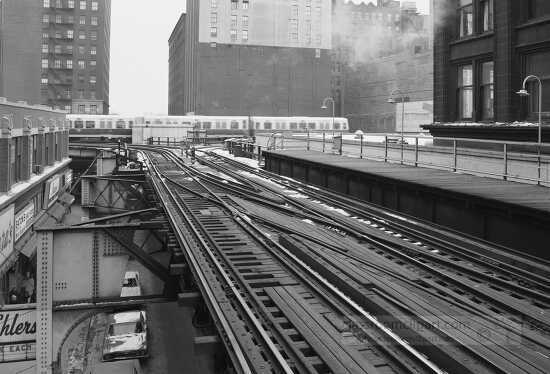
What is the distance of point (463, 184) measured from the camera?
51.4 ft

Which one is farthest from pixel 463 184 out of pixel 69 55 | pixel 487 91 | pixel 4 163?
pixel 69 55

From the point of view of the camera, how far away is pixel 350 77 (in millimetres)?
120000

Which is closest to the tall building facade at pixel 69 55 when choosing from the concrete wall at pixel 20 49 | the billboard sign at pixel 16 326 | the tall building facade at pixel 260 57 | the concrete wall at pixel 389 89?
the concrete wall at pixel 20 49

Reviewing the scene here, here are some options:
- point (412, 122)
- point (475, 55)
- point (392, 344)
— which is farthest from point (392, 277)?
point (412, 122)

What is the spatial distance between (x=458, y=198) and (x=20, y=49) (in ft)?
352

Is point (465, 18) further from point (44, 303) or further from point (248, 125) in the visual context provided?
point (248, 125)

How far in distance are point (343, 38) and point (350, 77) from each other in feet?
28.4

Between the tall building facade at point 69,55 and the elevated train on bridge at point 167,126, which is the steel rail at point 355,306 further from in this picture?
the tall building facade at point 69,55

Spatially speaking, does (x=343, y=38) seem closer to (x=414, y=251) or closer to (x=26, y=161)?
(x=26, y=161)

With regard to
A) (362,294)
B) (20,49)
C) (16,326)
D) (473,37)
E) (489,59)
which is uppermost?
(20,49)

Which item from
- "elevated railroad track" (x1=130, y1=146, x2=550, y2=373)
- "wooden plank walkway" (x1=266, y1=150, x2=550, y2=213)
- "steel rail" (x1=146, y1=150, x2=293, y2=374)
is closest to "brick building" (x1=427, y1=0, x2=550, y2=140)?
"wooden plank walkway" (x1=266, y1=150, x2=550, y2=213)

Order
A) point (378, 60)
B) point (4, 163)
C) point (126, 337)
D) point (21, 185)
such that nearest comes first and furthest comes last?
point (126, 337) → point (4, 163) → point (21, 185) → point (378, 60)

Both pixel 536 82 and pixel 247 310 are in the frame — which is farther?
pixel 536 82

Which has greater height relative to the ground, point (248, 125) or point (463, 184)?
point (248, 125)
